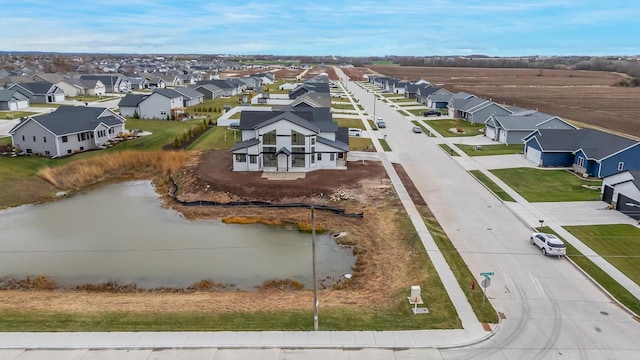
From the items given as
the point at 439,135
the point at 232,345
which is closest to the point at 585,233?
the point at 232,345

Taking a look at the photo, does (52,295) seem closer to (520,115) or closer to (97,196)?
(97,196)

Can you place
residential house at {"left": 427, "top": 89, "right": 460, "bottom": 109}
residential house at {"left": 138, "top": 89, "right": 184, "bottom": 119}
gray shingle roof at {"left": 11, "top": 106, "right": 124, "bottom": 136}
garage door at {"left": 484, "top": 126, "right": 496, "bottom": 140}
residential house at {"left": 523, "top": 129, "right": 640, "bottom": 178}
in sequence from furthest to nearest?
1. residential house at {"left": 427, "top": 89, "right": 460, "bottom": 109}
2. residential house at {"left": 138, "top": 89, "right": 184, "bottom": 119}
3. garage door at {"left": 484, "top": 126, "right": 496, "bottom": 140}
4. gray shingle roof at {"left": 11, "top": 106, "right": 124, "bottom": 136}
5. residential house at {"left": 523, "top": 129, "right": 640, "bottom": 178}

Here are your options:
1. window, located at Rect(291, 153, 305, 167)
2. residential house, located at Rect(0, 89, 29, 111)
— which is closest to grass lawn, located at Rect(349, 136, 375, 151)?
window, located at Rect(291, 153, 305, 167)

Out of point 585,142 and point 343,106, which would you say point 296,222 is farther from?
point 343,106

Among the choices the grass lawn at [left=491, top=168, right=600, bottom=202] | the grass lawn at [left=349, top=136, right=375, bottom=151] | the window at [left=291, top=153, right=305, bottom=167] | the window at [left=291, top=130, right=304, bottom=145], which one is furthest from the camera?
the grass lawn at [left=349, top=136, right=375, bottom=151]

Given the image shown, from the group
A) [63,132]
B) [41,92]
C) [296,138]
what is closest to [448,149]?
[296,138]

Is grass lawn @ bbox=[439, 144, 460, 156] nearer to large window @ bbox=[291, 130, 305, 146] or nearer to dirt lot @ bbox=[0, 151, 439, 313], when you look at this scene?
dirt lot @ bbox=[0, 151, 439, 313]

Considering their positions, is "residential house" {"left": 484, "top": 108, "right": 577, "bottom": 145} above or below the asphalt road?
above
